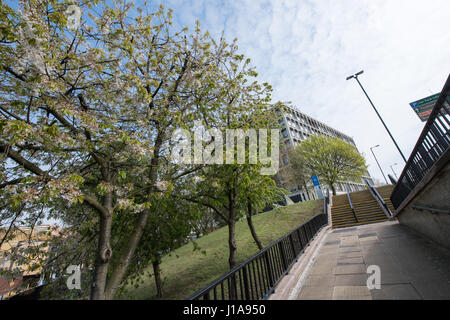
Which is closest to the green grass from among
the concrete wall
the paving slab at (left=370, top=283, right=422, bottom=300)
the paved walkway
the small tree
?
the paved walkway

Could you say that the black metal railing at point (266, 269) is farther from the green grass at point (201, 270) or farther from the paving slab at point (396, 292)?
the green grass at point (201, 270)

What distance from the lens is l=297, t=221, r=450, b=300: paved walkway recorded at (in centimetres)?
374

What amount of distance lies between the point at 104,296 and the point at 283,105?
8928mm

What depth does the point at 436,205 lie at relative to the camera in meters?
5.34

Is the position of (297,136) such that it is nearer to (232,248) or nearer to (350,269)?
(232,248)

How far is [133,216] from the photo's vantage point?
8070 millimetres

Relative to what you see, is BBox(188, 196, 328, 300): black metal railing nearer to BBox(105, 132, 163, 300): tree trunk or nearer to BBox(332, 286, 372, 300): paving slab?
BBox(332, 286, 372, 300): paving slab

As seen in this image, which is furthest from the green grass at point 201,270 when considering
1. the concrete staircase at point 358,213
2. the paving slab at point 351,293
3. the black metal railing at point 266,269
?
the paving slab at point 351,293

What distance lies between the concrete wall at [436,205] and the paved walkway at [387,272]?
33 cm

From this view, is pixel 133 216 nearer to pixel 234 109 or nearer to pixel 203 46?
pixel 234 109

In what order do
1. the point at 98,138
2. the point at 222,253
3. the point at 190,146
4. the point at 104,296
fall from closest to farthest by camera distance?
1. the point at 104,296
2. the point at 98,138
3. the point at 190,146
4. the point at 222,253
